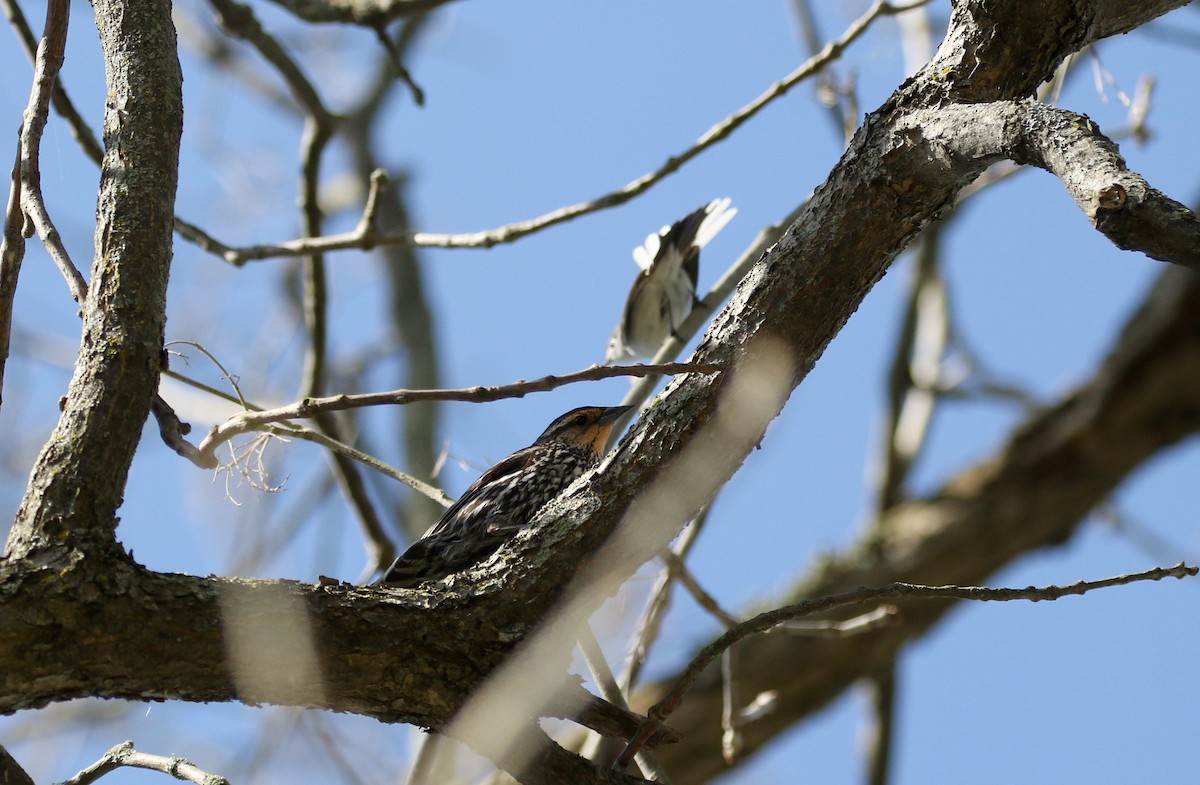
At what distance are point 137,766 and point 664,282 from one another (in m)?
5.97

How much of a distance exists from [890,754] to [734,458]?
218 inches

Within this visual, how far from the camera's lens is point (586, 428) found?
5.19 meters

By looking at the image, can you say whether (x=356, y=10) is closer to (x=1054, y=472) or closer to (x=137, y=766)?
(x=137, y=766)

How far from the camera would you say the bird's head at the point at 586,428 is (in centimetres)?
506

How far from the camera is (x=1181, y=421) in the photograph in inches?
304

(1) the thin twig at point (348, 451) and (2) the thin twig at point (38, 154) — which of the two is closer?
(2) the thin twig at point (38, 154)

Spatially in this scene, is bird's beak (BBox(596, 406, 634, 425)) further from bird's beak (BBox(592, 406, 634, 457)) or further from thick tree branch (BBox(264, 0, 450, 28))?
thick tree branch (BBox(264, 0, 450, 28))

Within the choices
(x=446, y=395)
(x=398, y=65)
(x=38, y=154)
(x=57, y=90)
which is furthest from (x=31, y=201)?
(x=398, y=65)

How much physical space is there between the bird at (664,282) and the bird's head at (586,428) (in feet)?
7.50

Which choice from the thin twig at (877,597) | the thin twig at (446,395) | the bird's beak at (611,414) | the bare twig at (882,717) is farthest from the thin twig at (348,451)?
the bare twig at (882,717)

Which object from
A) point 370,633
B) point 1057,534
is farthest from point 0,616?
point 1057,534

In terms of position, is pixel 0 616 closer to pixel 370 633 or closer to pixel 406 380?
pixel 370 633

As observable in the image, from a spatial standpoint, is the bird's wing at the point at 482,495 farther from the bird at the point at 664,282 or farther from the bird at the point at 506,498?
the bird at the point at 664,282

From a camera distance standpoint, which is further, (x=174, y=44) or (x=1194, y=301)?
(x=1194, y=301)
